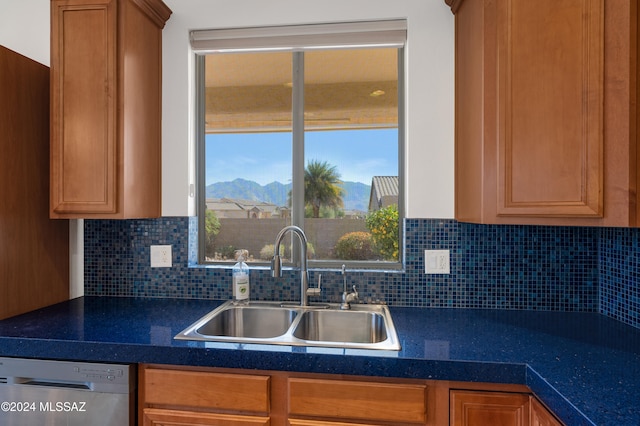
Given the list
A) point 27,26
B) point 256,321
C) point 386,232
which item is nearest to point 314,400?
point 256,321

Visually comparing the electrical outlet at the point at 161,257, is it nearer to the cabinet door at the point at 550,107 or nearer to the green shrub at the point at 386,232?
the green shrub at the point at 386,232

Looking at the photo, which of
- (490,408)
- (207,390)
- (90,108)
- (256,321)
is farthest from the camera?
(256,321)

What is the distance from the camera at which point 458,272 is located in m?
1.79

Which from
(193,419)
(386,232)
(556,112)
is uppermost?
(556,112)

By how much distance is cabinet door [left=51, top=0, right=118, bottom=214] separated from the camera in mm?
1634

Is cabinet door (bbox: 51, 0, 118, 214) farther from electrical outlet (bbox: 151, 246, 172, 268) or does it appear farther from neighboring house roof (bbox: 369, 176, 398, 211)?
neighboring house roof (bbox: 369, 176, 398, 211)

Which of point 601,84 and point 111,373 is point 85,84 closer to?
point 111,373

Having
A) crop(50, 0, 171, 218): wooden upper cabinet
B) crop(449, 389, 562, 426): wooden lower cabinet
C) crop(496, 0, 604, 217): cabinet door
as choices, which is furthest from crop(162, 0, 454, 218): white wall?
crop(449, 389, 562, 426): wooden lower cabinet

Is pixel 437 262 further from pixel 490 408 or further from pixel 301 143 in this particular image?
pixel 301 143

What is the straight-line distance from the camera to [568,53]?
Result: 129cm

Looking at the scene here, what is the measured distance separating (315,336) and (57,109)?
1.55m

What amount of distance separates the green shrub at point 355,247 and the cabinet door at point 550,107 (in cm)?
76

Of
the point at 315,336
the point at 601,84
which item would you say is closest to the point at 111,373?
the point at 315,336

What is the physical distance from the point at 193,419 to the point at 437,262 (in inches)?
48.4
